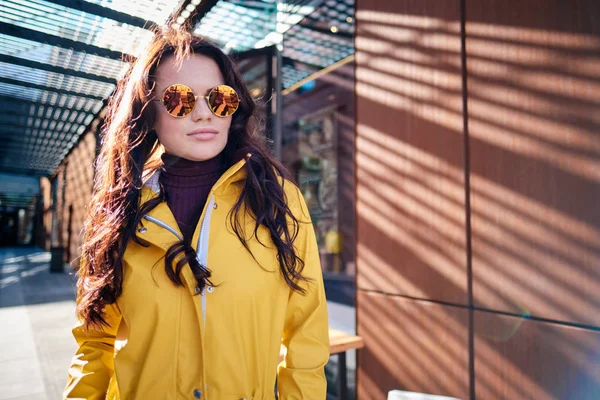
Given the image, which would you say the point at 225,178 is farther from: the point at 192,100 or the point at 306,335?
the point at 306,335

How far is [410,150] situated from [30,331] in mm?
3148

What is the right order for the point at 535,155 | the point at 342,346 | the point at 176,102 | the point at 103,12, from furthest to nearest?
the point at 103,12, the point at 342,346, the point at 535,155, the point at 176,102

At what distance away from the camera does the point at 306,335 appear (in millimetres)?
1353

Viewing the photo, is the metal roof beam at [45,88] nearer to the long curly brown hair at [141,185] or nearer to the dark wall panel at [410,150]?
the long curly brown hair at [141,185]

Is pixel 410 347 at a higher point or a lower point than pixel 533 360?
lower

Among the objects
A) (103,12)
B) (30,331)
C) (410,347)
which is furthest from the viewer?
(103,12)

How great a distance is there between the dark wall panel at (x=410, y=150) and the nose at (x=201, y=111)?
1.62 meters

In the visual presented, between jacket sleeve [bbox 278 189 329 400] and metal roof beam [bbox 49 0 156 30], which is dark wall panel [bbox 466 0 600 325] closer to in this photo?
jacket sleeve [bbox 278 189 329 400]

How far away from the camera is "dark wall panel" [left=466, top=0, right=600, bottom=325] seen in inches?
70.8

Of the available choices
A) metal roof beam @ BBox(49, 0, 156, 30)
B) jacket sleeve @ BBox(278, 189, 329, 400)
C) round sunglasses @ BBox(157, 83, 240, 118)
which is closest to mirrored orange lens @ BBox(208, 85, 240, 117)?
round sunglasses @ BBox(157, 83, 240, 118)

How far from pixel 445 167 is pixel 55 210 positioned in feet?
9.98

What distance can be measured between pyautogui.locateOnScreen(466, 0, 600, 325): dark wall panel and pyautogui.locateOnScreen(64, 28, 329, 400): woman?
1238 millimetres

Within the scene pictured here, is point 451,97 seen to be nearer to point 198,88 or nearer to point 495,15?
point 495,15

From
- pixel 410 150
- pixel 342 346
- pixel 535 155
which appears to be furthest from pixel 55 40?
pixel 535 155
